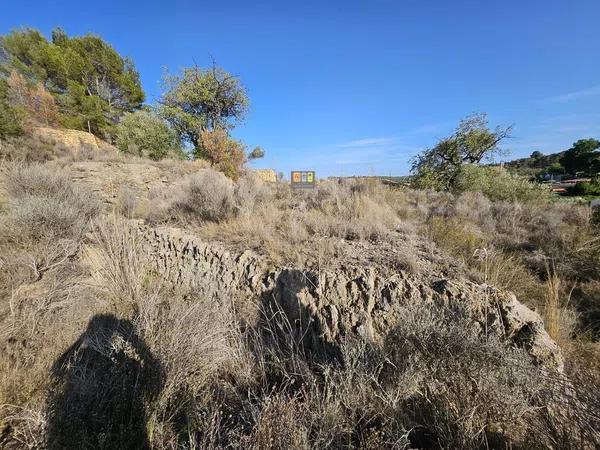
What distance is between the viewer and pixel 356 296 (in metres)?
2.66

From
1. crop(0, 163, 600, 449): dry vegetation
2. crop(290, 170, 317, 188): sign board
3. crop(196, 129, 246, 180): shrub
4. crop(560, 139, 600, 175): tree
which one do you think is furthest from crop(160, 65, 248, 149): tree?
crop(560, 139, 600, 175): tree

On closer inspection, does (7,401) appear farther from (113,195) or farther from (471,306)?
(113,195)

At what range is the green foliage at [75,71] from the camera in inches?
804

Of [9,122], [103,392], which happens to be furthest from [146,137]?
[103,392]

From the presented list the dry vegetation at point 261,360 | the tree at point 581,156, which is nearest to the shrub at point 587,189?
the dry vegetation at point 261,360

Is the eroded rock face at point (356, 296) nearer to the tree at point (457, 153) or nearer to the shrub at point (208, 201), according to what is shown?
the shrub at point (208, 201)

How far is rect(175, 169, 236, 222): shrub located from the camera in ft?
17.2

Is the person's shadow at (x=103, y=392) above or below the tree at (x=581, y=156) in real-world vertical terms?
below

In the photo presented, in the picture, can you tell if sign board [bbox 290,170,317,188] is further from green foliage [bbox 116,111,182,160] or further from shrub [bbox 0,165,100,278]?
green foliage [bbox 116,111,182,160]

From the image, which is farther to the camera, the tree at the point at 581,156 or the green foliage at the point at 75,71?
the tree at the point at 581,156

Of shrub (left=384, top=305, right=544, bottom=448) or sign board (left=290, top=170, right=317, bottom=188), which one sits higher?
sign board (left=290, top=170, right=317, bottom=188)

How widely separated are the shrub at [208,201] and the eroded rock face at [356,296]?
1825mm

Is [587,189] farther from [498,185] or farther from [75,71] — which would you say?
[75,71]

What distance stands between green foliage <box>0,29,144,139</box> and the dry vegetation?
2258cm
